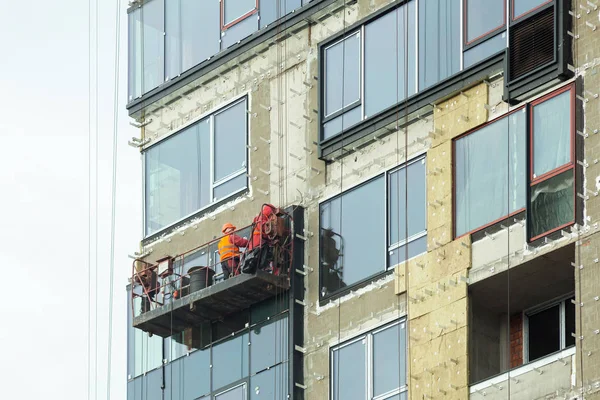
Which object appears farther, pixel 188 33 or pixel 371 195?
pixel 188 33

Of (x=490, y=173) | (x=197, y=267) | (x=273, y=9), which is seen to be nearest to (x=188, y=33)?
(x=273, y=9)

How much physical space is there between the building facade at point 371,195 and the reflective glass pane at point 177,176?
0.06 m

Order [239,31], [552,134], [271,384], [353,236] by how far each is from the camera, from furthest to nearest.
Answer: [239,31]
[271,384]
[353,236]
[552,134]

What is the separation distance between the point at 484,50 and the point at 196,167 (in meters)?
9.46

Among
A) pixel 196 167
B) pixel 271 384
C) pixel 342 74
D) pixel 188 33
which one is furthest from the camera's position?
pixel 188 33

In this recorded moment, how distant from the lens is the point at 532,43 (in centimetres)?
4031

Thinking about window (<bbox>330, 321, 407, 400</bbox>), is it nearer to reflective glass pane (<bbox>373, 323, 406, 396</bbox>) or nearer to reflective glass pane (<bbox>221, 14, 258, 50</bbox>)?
reflective glass pane (<bbox>373, 323, 406, 396</bbox>)

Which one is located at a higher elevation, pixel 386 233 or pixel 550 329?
pixel 386 233

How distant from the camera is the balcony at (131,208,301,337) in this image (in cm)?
4475

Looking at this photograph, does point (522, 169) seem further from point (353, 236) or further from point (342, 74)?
point (342, 74)

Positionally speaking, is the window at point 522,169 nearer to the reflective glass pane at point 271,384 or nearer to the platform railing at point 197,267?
the platform railing at point 197,267

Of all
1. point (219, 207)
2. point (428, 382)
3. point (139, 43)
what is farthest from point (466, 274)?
point (139, 43)

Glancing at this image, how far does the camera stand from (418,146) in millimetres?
42750

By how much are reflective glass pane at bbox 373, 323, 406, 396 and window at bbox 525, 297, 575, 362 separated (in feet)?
8.43
